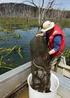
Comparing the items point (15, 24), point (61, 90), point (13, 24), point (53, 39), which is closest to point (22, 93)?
point (61, 90)

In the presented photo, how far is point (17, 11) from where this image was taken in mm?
21906

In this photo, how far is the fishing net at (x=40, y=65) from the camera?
1482 millimetres

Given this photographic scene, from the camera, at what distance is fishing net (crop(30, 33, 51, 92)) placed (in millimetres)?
1482

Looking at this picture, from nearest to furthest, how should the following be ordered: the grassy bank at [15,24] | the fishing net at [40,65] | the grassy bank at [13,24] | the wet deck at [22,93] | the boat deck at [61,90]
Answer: the fishing net at [40,65]
the boat deck at [61,90]
the wet deck at [22,93]
the grassy bank at [13,24]
the grassy bank at [15,24]

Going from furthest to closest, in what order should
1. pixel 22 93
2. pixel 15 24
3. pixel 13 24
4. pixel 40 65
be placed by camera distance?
pixel 15 24 → pixel 13 24 → pixel 22 93 → pixel 40 65

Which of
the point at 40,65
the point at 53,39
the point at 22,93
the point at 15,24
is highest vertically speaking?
the point at 53,39

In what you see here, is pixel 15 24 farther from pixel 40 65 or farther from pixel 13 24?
pixel 40 65

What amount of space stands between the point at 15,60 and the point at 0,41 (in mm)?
2319

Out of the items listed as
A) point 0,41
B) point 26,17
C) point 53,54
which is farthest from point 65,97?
point 26,17

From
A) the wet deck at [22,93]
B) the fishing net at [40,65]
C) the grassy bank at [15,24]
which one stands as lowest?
the grassy bank at [15,24]

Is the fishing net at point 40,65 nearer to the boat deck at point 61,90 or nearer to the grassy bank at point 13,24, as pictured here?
the boat deck at point 61,90

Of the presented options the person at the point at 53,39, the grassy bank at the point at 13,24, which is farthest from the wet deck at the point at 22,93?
the grassy bank at the point at 13,24

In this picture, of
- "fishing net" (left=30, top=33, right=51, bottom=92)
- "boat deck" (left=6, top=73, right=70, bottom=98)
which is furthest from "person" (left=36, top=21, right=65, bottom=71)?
"boat deck" (left=6, top=73, right=70, bottom=98)

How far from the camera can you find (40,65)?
1.54 m
